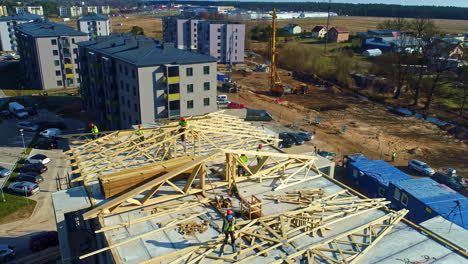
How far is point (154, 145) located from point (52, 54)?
218ft

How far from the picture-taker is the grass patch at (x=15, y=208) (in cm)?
3397

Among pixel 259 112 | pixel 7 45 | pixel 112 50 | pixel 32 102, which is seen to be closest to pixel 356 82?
pixel 259 112

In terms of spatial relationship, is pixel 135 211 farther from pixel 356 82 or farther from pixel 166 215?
pixel 356 82

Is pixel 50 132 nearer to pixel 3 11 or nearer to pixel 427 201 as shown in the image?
pixel 427 201

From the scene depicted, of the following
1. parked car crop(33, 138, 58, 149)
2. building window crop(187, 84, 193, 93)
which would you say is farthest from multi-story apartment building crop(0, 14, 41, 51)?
building window crop(187, 84, 193, 93)

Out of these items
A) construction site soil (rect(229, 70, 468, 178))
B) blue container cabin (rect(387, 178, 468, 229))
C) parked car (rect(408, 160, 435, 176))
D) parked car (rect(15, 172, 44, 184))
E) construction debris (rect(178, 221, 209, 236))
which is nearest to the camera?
construction debris (rect(178, 221, 209, 236))

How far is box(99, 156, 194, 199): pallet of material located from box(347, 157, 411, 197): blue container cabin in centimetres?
2396

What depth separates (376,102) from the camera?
8050 cm

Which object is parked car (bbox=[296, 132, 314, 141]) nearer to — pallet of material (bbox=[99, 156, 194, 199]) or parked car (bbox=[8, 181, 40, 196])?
pallet of material (bbox=[99, 156, 194, 199])

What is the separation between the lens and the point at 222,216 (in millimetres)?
20719

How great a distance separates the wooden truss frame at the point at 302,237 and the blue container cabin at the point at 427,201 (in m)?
10.5

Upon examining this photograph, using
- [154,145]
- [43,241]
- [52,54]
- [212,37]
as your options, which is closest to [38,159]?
[43,241]

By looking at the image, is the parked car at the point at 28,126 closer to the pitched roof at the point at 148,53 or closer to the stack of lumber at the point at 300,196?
the pitched roof at the point at 148,53

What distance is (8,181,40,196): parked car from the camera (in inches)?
1497
